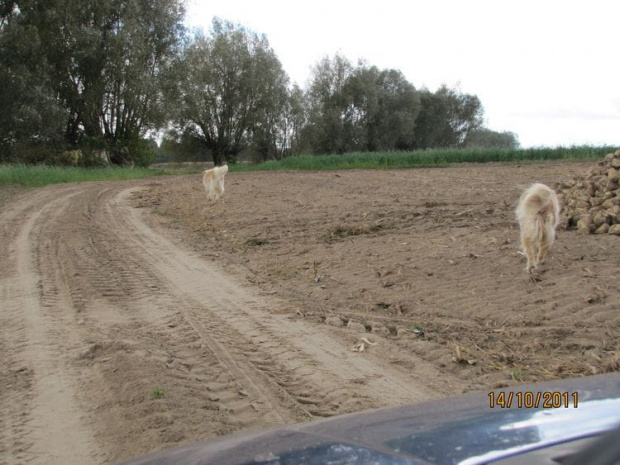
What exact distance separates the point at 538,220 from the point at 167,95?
39.9m

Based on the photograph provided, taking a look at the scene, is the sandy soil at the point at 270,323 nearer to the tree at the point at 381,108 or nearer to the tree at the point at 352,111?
the tree at the point at 352,111

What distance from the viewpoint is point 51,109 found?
32750mm

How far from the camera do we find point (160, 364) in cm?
513

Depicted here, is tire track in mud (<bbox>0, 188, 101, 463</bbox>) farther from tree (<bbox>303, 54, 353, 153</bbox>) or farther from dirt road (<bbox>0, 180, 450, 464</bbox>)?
tree (<bbox>303, 54, 353, 153</bbox>)

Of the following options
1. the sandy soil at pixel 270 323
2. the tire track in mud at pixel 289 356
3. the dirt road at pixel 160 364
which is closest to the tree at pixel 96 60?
the sandy soil at pixel 270 323

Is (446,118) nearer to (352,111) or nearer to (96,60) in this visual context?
(352,111)

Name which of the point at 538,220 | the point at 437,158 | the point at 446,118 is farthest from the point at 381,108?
the point at 538,220

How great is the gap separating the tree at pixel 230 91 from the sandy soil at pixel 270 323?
→ 132ft

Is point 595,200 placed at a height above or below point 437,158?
below

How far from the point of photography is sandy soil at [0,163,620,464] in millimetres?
4305

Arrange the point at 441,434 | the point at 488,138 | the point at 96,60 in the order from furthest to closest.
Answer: the point at 488,138 < the point at 96,60 < the point at 441,434

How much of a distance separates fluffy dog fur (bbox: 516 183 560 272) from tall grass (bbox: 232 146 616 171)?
3146 centimetres
